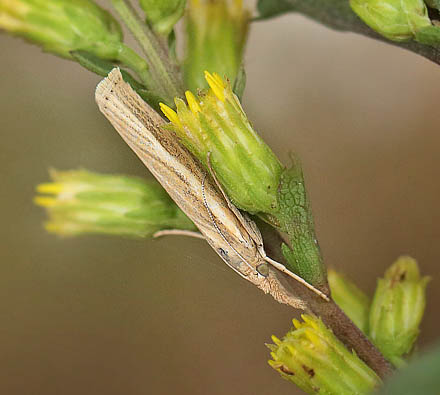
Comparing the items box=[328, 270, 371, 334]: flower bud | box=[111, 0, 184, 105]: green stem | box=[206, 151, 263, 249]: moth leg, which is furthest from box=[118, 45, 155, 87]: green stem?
box=[328, 270, 371, 334]: flower bud

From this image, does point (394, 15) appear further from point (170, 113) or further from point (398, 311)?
point (398, 311)

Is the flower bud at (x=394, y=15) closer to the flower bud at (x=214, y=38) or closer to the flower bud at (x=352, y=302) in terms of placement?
the flower bud at (x=214, y=38)

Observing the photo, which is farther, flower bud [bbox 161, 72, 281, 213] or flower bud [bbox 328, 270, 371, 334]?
flower bud [bbox 328, 270, 371, 334]

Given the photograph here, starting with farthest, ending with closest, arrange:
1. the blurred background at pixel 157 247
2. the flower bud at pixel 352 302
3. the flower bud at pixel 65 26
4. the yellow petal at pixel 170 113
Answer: the blurred background at pixel 157 247 → the flower bud at pixel 352 302 → the flower bud at pixel 65 26 → the yellow petal at pixel 170 113

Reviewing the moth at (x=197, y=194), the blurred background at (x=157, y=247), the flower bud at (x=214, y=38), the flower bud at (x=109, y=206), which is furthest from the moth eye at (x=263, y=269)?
the blurred background at (x=157, y=247)

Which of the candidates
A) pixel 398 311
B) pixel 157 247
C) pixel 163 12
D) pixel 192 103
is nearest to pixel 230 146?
pixel 192 103

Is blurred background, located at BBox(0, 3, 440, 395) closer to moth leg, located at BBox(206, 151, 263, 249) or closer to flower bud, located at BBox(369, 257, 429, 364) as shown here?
flower bud, located at BBox(369, 257, 429, 364)
